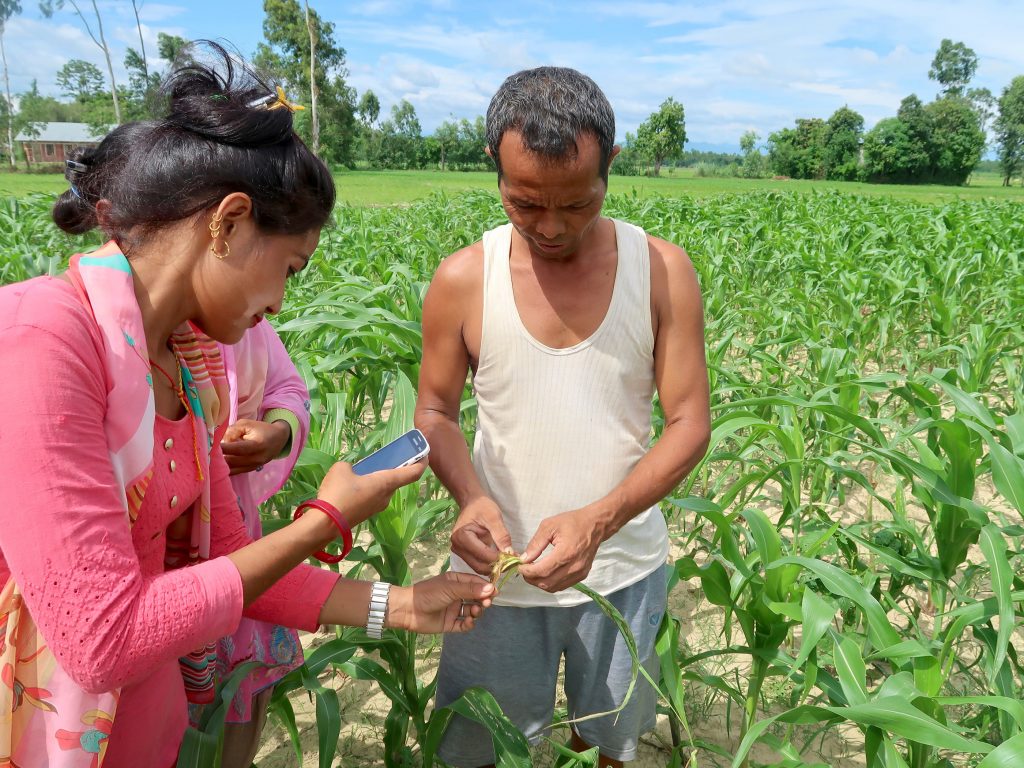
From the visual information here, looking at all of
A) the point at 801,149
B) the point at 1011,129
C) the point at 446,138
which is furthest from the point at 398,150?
the point at 1011,129

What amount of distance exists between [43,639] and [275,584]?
0.36 m

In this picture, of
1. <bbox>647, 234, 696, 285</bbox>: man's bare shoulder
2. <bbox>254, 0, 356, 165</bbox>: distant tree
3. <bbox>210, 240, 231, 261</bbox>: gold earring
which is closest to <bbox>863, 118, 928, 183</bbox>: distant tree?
<bbox>254, 0, 356, 165</bbox>: distant tree

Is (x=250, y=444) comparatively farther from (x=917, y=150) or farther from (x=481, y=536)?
(x=917, y=150)

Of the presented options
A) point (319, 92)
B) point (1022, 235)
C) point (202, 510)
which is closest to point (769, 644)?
point (202, 510)

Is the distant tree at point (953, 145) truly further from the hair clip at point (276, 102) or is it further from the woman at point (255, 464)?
the hair clip at point (276, 102)

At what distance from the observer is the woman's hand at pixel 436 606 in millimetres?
1229

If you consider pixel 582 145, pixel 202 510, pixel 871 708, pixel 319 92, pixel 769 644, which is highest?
pixel 319 92

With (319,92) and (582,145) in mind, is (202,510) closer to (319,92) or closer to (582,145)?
(582,145)

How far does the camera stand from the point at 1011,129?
224 ft

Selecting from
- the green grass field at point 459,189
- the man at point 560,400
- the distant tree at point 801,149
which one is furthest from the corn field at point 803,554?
the distant tree at point 801,149

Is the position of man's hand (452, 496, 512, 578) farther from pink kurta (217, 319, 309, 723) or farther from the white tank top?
pink kurta (217, 319, 309, 723)

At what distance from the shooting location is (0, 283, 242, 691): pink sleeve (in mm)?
717

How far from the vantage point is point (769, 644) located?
1.51 metres

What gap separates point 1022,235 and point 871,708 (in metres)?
8.47
